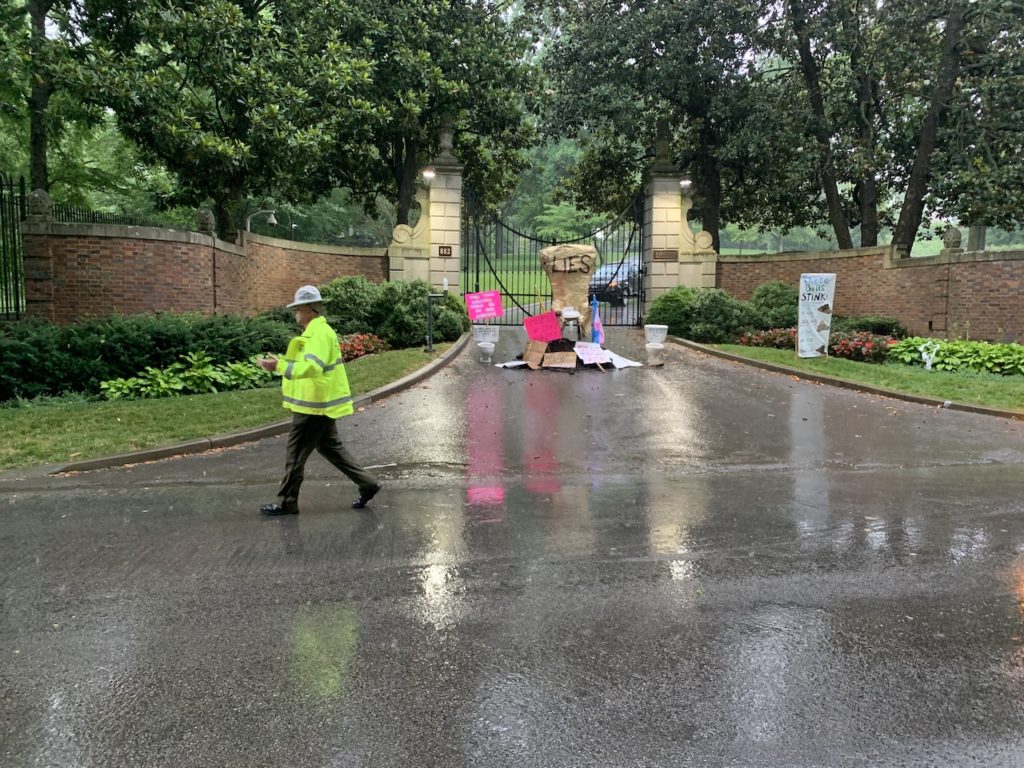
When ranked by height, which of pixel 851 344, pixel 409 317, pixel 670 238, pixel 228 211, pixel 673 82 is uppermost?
pixel 673 82

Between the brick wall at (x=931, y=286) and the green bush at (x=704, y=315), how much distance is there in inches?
127

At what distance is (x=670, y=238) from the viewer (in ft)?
65.6

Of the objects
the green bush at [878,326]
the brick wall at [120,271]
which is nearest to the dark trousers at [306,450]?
the brick wall at [120,271]

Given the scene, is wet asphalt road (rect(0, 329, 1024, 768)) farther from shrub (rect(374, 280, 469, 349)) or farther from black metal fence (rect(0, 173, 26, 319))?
shrub (rect(374, 280, 469, 349))

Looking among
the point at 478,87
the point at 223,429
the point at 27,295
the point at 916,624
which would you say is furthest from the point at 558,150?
the point at 916,624

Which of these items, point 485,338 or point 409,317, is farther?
point 409,317

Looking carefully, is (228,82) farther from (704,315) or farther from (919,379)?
(919,379)

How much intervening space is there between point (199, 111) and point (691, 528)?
44.1 feet

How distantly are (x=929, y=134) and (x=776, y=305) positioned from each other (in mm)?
5562

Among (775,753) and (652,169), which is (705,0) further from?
(775,753)

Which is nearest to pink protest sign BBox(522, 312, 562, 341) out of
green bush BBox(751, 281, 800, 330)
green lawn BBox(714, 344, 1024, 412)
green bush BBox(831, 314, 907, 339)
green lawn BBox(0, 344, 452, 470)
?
green lawn BBox(0, 344, 452, 470)

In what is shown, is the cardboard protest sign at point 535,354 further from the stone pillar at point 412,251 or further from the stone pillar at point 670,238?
the stone pillar at point 670,238


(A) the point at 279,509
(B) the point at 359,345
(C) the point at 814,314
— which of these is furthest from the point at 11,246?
(C) the point at 814,314

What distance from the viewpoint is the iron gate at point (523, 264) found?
20094 mm
